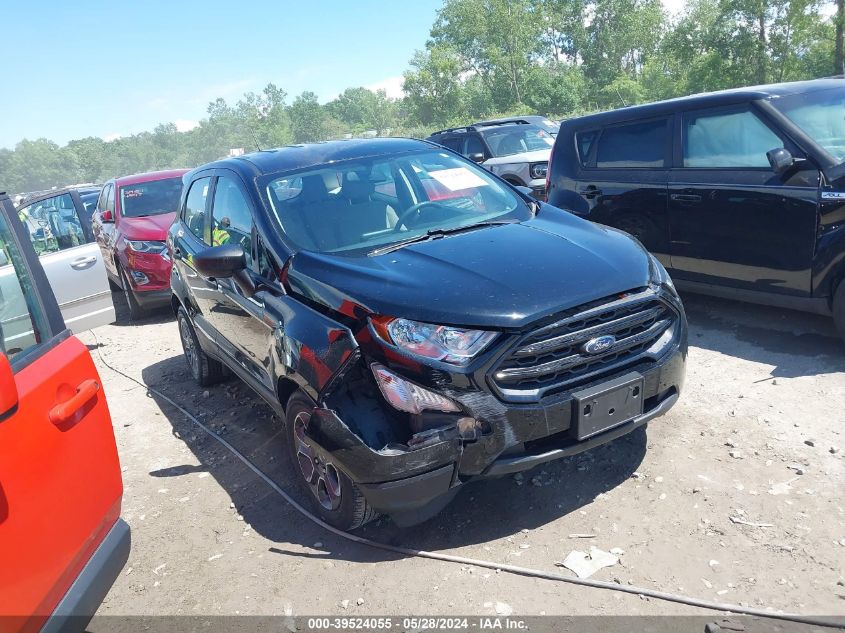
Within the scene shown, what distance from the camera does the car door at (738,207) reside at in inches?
182

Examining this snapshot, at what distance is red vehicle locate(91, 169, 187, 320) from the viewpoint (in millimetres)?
8453

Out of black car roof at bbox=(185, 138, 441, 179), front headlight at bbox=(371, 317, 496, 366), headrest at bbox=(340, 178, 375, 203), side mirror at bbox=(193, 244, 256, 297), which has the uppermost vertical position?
black car roof at bbox=(185, 138, 441, 179)

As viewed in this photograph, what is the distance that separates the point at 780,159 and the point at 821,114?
658 millimetres

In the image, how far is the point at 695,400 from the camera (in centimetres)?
423

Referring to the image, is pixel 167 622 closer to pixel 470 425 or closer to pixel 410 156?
pixel 470 425

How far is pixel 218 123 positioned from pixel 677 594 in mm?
137017

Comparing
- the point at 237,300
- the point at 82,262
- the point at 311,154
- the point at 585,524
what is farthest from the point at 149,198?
the point at 585,524

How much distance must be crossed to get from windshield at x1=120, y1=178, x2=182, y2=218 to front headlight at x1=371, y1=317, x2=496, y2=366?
7424 millimetres

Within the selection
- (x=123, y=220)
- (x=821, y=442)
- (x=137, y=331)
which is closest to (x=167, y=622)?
(x=821, y=442)

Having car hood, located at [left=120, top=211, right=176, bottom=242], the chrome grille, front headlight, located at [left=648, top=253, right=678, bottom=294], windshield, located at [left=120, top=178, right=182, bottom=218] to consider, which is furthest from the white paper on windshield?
windshield, located at [left=120, top=178, right=182, bottom=218]

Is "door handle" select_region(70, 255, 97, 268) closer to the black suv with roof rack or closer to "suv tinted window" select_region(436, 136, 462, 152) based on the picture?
the black suv with roof rack

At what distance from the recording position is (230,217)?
14.1 ft

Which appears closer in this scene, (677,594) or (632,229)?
(677,594)

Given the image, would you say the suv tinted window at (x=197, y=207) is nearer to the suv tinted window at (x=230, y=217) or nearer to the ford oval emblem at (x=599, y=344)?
the suv tinted window at (x=230, y=217)
